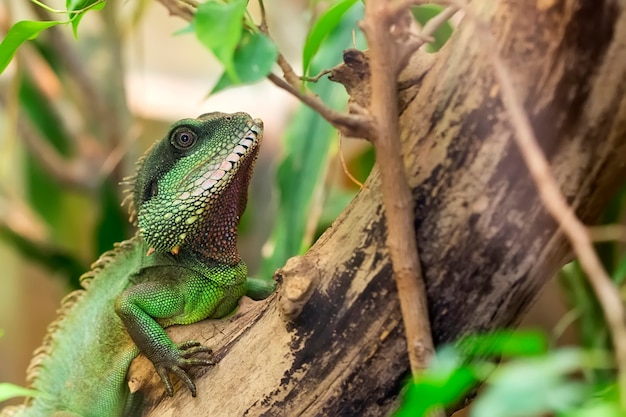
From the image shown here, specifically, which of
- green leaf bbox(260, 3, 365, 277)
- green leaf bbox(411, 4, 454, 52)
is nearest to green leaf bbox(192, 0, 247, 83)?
green leaf bbox(260, 3, 365, 277)

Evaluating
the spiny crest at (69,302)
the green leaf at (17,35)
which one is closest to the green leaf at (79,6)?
the green leaf at (17,35)

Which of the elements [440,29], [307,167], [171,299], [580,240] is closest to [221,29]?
[580,240]

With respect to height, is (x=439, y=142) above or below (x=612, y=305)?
above

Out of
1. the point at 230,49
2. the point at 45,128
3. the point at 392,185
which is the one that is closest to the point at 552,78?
the point at 392,185

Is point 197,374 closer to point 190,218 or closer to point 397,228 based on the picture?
point 190,218

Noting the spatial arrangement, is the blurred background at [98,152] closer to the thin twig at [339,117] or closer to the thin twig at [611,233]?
the thin twig at [339,117]

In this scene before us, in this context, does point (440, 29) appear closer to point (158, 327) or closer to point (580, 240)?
point (158, 327)
